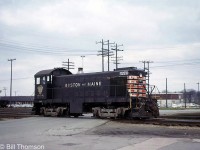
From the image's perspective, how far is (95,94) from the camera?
2469cm

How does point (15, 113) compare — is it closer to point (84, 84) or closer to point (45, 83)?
point (45, 83)

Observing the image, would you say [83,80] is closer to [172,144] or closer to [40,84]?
[40,84]

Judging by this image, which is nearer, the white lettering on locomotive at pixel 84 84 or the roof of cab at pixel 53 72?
the white lettering on locomotive at pixel 84 84

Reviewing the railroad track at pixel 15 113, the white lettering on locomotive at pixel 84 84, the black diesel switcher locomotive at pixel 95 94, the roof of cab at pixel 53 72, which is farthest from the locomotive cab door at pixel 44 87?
the railroad track at pixel 15 113

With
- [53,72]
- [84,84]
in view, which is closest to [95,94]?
[84,84]

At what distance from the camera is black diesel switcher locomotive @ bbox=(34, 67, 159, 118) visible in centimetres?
2222

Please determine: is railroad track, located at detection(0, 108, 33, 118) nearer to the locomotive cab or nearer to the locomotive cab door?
the locomotive cab

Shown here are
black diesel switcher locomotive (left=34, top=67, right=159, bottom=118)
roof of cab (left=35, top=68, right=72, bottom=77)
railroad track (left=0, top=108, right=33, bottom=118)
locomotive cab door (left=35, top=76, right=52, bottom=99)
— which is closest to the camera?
black diesel switcher locomotive (left=34, top=67, right=159, bottom=118)

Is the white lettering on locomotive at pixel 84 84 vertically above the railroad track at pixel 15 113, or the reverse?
the white lettering on locomotive at pixel 84 84

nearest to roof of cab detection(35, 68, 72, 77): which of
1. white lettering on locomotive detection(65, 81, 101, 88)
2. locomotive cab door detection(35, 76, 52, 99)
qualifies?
locomotive cab door detection(35, 76, 52, 99)

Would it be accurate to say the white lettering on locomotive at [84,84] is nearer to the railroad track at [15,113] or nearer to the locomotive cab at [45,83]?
the locomotive cab at [45,83]

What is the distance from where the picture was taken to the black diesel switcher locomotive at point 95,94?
22.2 metres

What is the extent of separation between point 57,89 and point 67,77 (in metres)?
1.55

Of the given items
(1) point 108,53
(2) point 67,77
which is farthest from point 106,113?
(1) point 108,53
